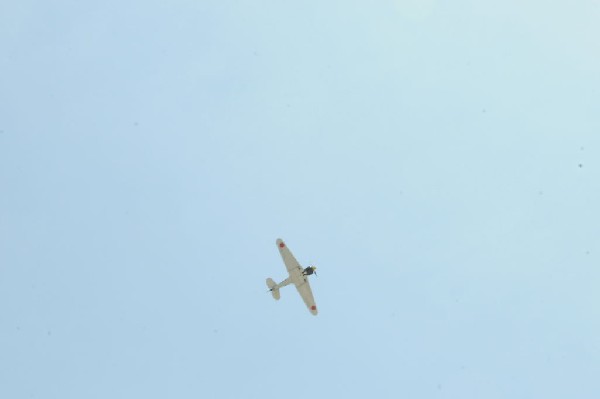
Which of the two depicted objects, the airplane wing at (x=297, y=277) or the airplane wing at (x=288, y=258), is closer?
the airplane wing at (x=288, y=258)

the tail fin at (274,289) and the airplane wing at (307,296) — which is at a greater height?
the tail fin at (274,289)

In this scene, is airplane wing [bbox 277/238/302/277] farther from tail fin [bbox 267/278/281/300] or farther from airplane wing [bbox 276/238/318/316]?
tail fin [bbox 267/278/281/300]

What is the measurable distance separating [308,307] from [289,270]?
7722mm

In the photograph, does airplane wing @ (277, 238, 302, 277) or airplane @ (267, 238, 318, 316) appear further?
airplane @ (267, 238, 318, 316)

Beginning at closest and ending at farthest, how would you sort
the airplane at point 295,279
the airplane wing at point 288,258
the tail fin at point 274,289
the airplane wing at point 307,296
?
the airplane wing at point 288,258, the airplane at point 295,279, the airplane wing at point 307,296, the tail fin at point 274,289

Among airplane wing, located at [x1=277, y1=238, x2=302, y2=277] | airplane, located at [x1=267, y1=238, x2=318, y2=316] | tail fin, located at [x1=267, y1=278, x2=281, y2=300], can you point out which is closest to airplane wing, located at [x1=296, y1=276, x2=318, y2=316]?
airplane, located at [x1=267, y1=238, x2=318, y2=316]

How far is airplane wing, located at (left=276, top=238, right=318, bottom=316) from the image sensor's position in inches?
5645

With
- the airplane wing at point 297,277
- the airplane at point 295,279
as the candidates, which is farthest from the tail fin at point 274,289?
the airplane wing at point 297,277

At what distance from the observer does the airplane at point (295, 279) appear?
14338 centimetres

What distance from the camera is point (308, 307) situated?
488 ft

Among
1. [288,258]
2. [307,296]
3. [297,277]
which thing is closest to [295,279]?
[297,277]

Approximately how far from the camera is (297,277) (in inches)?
5728

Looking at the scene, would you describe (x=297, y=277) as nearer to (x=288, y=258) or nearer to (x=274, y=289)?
(x=288, y=258)

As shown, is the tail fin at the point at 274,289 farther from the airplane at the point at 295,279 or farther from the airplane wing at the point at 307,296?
the airplane wing at the point at 307,296
